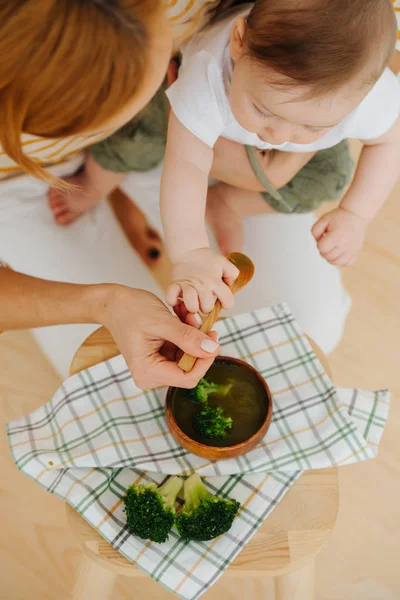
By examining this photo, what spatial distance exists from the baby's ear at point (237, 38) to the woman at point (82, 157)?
91 mm

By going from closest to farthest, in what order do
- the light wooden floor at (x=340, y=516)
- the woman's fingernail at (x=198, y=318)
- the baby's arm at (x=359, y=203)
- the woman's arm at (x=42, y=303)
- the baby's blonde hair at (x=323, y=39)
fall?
the baby's blonde hair at (x=323, y=39), the woman's fingernail at (x=198, y=318), the woman's arm at (x=42, y=303), the baby's arm at (x=359, y=203), the light wooden floor at (x=340, y=516)

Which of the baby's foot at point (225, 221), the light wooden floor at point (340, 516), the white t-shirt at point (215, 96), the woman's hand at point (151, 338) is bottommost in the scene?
the light wooden floor at point (340, 516)

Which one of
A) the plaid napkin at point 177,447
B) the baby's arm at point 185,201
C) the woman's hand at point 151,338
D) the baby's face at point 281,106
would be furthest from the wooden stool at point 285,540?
the baby's face at point 281,106

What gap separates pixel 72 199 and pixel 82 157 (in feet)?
0.28

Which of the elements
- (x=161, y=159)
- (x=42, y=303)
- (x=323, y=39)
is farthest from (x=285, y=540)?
(x=161, y=159)

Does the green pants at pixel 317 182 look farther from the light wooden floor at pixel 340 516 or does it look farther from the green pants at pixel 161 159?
the light wooden floor at pixel 340 516

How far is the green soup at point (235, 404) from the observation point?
85 centimetres

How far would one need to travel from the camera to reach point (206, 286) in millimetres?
820

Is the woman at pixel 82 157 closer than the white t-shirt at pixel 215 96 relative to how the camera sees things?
Yes

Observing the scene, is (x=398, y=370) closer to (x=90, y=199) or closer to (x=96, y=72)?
(x=90, y=199)

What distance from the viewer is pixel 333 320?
1221 millimetres

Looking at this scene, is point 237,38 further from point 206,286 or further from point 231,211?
point 231,211

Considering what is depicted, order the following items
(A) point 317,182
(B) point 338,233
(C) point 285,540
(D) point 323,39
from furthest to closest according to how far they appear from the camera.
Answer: (A) point 317,182 → (B) point 338,233 → (C) point 285,540 → (D) point 323,39

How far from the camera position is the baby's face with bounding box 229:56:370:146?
774mm
